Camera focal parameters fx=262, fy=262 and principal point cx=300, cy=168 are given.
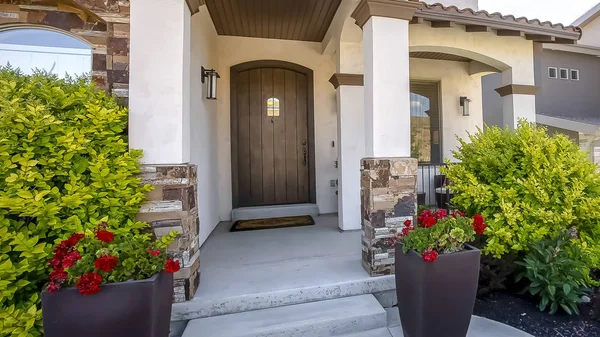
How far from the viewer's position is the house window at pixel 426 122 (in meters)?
5.54

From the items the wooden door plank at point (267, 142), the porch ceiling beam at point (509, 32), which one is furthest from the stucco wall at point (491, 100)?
the wooden door plank at point (267, 142)

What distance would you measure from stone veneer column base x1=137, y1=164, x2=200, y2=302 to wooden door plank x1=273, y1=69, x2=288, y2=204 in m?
2.86

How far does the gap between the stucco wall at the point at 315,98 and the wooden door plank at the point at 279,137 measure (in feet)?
1.24

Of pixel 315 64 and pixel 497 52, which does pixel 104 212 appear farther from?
pixel 497 52

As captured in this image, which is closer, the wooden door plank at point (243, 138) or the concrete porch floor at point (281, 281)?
the concrete porch floor at point (281, 281)

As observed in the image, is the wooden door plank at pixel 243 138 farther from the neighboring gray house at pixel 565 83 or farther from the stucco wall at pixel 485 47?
the neighboring gray house at pixel 565 83

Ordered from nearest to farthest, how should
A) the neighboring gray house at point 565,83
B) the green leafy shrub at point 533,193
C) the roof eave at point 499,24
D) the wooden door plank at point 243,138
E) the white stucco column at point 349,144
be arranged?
the green leafy shrub at point 533,193 → the roof eave at point 499,24 → the white stucco column at point 349,144 → the wooden door plank at point 243,138 → the neighboring gray house at point 565,83

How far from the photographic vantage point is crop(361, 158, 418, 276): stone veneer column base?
7.61 ft

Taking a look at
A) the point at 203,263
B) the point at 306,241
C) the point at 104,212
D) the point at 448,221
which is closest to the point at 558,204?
the point at 448,221

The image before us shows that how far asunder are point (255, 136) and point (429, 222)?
11.6 ft

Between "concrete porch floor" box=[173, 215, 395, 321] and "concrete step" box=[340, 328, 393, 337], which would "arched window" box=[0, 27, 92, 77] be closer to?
"concrete porch floor" box=[173, 215, 395, 321]

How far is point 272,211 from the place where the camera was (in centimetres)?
456

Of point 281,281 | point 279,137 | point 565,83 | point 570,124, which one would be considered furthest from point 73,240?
point 565,83

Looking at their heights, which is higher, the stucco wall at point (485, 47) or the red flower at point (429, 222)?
the stucco wall at point (485, 47)
